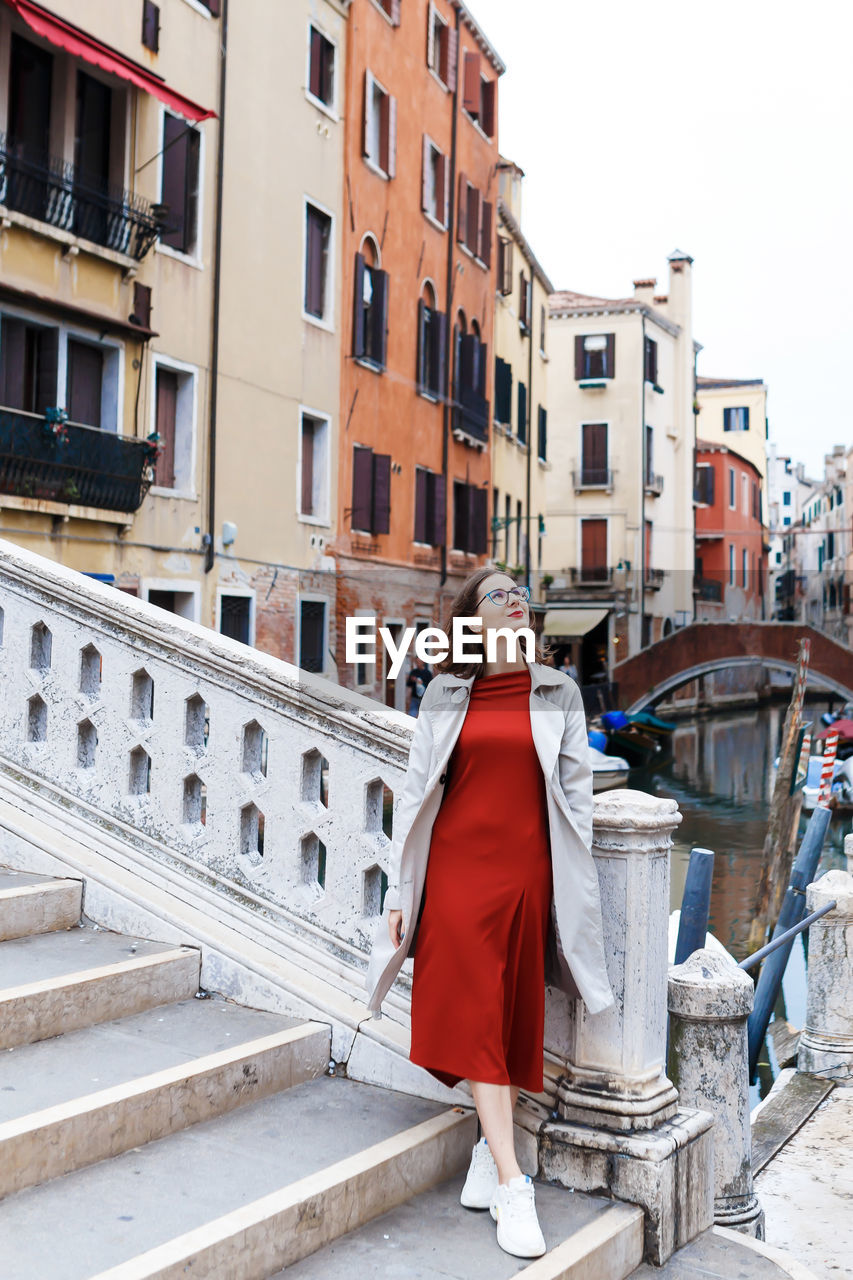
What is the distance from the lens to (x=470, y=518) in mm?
24109

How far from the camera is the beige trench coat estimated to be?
3.05 meters

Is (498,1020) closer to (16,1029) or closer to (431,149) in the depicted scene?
(16,1029)

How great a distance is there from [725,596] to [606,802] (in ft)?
116

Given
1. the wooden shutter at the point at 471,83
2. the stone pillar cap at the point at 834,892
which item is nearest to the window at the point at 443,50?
the wooden shutter at the point at 471,83

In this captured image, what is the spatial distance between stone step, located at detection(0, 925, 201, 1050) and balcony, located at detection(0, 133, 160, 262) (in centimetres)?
Answer: 985

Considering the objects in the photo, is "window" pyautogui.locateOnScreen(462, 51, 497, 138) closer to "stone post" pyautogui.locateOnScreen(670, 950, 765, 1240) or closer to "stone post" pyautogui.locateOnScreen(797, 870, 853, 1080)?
"stone post" pyautogui.locateOnScreen(797, 870, 853, 1080)

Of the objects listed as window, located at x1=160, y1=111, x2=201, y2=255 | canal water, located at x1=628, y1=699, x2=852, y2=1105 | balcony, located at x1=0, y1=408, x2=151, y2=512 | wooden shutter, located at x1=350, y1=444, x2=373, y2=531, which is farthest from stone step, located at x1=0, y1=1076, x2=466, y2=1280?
wooden shutter, located at x1=350, y1=444, x2=373, y2=531

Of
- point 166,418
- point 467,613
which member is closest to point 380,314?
point 166,418

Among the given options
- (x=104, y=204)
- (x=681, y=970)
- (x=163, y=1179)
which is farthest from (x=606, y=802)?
(x=104, y=204)

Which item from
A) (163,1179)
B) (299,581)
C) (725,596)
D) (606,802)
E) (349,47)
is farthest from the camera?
(725,596)

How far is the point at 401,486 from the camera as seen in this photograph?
20766 millimetres

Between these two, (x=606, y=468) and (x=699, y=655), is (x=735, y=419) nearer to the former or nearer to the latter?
(x=606, y=468)

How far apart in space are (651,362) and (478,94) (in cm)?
1591

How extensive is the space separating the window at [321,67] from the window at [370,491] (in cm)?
489
